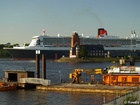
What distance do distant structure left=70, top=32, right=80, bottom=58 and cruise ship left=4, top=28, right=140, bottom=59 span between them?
3.59 m

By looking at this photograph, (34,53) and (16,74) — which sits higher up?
(34,53)

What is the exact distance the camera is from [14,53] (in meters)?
172

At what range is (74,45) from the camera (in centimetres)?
16775

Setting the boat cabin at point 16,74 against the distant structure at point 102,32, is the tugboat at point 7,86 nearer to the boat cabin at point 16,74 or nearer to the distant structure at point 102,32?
the boat cabin at point 16,74

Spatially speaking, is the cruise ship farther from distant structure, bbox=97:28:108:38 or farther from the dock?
the dock

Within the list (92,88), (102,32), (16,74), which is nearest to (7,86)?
(16,74)

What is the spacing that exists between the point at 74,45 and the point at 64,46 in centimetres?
785

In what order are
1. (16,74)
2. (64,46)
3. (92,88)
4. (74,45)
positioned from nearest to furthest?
(92,88) < (16,74) < (74,45) < (64,46)

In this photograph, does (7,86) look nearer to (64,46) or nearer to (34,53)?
(34,53)

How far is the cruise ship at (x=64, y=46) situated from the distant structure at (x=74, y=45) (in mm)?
3586

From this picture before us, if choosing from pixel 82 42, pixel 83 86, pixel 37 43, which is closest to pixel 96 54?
pixel 82 42

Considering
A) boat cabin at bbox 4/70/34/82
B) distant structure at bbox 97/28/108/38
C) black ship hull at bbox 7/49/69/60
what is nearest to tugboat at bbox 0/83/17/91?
boat cabin at bbox 4/70/34/82

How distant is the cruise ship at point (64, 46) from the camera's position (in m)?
166

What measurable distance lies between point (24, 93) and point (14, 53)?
424ft
